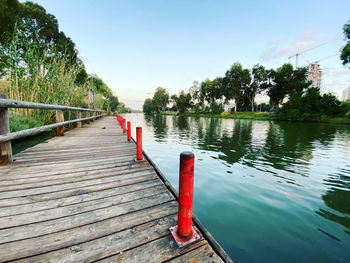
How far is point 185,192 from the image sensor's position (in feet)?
4.42

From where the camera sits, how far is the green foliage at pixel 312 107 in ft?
97.8

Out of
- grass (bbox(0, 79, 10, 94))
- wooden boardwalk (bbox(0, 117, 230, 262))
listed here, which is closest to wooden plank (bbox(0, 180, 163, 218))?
wooden boardwalk (bbox(0, 117, 230, 262))

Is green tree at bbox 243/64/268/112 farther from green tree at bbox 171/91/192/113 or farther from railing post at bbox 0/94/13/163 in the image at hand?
railing post at bbox 0/94/13/163

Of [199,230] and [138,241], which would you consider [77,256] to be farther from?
[199,230]

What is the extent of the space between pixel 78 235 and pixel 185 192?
42.2 inches

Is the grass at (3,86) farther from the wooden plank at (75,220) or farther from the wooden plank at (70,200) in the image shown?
the wooden plank at (75,220)

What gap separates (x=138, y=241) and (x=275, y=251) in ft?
7.03

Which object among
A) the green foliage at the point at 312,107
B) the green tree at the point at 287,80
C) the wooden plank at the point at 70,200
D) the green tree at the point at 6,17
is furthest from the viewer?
the green tree at the point at 287,80

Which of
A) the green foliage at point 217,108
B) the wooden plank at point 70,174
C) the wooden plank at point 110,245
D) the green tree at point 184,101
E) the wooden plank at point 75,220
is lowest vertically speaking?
the wooden plank at point 110,245

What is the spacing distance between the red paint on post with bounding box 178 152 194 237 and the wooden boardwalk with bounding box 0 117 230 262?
0.49ft

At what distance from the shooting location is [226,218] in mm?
2998

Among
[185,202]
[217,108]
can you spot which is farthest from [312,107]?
[185,202]

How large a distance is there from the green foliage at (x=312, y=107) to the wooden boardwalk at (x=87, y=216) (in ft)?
125

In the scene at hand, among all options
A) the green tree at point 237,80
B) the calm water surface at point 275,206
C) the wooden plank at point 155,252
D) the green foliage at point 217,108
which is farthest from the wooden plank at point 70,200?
the green foliage at point 217,108
